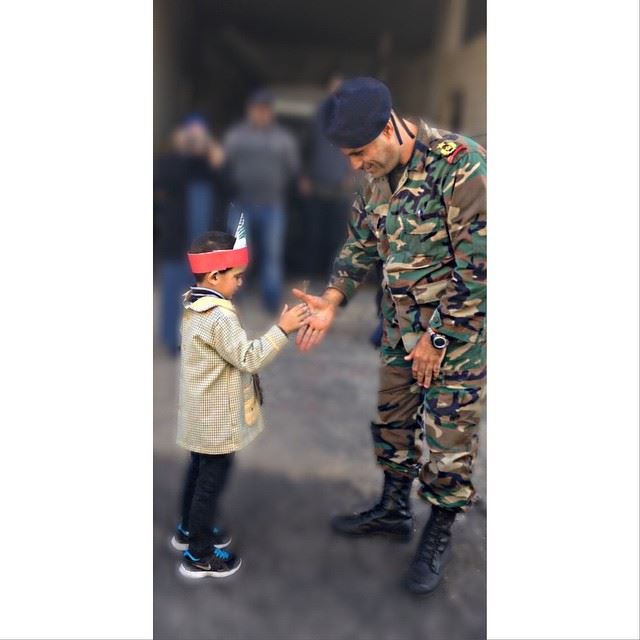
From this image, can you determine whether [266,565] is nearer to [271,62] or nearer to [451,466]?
[451,466]

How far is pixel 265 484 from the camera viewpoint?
2.31 metres

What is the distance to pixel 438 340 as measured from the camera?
2.17m

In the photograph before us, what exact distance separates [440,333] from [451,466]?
44 cm

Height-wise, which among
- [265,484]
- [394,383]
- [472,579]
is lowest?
[472,579]

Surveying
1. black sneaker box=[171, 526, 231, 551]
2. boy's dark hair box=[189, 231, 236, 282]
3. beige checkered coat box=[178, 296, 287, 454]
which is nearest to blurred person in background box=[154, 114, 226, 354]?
boy's dark hair box=[189, 231, 236, 282]

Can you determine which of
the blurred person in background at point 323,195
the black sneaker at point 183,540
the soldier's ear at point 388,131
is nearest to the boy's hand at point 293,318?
the blurred person in background at point 323,195

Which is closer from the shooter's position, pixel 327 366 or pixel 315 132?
pixel 315 132

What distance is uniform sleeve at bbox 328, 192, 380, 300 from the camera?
230cm

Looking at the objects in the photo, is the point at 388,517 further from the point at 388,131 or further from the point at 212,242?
the point at 388,131

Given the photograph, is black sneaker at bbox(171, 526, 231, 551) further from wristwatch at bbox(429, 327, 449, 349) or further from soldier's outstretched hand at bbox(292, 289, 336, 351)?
wristwatch at bbox(429, 327, 449, 349)

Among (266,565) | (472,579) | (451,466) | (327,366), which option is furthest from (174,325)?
(472,579)

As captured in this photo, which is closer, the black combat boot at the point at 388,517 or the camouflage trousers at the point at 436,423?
the camouflage trousers at the point at 436,423

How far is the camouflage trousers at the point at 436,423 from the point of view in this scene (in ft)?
7.29

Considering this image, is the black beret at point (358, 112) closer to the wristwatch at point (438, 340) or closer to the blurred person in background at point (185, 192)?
the blurred person in background at point (185, 192)
